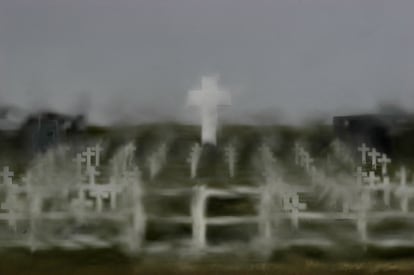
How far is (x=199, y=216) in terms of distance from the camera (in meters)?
2.21

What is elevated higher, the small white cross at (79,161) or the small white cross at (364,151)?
the small white cross at (364,151)

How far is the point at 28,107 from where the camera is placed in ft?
7.35

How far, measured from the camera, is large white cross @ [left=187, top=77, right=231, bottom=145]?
222 centimetres

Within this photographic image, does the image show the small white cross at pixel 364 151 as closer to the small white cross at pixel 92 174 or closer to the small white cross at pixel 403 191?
the small white cross at pixel 403 191

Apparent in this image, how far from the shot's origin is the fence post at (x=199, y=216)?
2.20 m

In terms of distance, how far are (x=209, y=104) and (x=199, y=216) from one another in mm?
253

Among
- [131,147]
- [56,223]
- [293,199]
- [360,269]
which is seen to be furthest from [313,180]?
[56,223]

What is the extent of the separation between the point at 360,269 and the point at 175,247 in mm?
420

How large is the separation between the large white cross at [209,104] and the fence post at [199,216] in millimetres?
120

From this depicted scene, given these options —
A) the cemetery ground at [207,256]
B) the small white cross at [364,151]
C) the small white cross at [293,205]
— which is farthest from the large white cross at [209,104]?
the small white cross at [364,151]

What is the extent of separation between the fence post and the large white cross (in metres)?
0.12

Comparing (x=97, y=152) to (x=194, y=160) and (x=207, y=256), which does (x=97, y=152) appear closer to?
(x=194, y=160)

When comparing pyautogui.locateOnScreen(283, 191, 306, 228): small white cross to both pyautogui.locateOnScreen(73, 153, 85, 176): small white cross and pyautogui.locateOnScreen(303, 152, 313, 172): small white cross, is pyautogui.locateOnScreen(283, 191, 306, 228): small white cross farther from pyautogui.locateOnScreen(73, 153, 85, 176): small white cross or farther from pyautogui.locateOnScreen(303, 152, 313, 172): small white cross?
pyautogui.locateOnScreen(73, 153, 85, 176): small white cross

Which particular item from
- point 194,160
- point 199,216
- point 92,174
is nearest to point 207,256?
point 199,216
